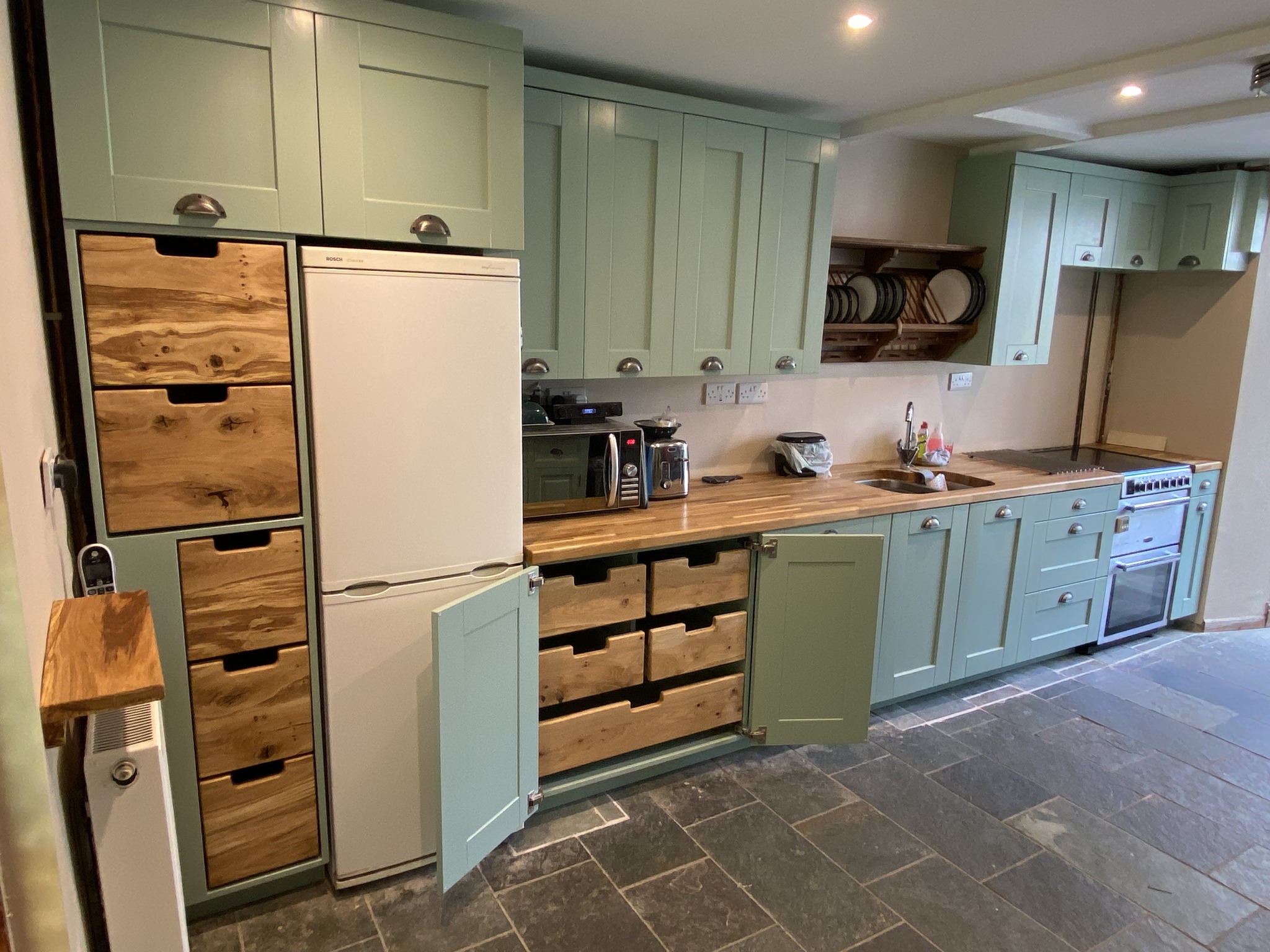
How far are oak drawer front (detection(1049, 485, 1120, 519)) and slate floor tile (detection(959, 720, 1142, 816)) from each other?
37.3 inches

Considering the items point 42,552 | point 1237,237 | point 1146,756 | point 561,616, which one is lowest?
point 1146,756

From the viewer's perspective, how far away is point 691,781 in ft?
8.75

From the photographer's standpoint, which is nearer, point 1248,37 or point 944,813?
point 1248,37

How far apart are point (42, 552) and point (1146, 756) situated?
3.45 meters

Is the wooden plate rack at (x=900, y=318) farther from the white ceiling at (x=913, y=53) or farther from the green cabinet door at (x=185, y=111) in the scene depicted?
the green cabinet door at (x=185, y=111)

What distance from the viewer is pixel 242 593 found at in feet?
6.26

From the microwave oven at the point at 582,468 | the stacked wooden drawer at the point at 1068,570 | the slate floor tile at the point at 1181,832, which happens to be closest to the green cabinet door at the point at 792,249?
the microwave oven at the point at 582,468

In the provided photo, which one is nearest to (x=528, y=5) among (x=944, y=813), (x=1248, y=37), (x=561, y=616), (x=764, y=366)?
(x=764, y=366)

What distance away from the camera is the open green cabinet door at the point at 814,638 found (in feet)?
8.68

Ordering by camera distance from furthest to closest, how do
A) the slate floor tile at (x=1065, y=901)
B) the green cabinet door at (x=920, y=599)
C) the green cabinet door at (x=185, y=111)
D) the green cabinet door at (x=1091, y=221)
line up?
the green cabinet door at (x=1091, y=221), the green cabinet door at (x=920, y=599), the slate floor tile at (x=1065, y=901), the green cabinet door at (x=185, y=111)

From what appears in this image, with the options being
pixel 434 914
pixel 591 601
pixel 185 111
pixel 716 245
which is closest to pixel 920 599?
pixel 591 601

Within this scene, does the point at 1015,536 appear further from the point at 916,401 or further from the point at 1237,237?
the point at 1237,237

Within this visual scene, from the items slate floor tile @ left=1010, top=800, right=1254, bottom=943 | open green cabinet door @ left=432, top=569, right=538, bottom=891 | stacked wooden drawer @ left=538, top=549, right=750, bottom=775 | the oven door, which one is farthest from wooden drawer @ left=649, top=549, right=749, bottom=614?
the oven door

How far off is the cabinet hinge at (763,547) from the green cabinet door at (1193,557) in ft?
8.58
